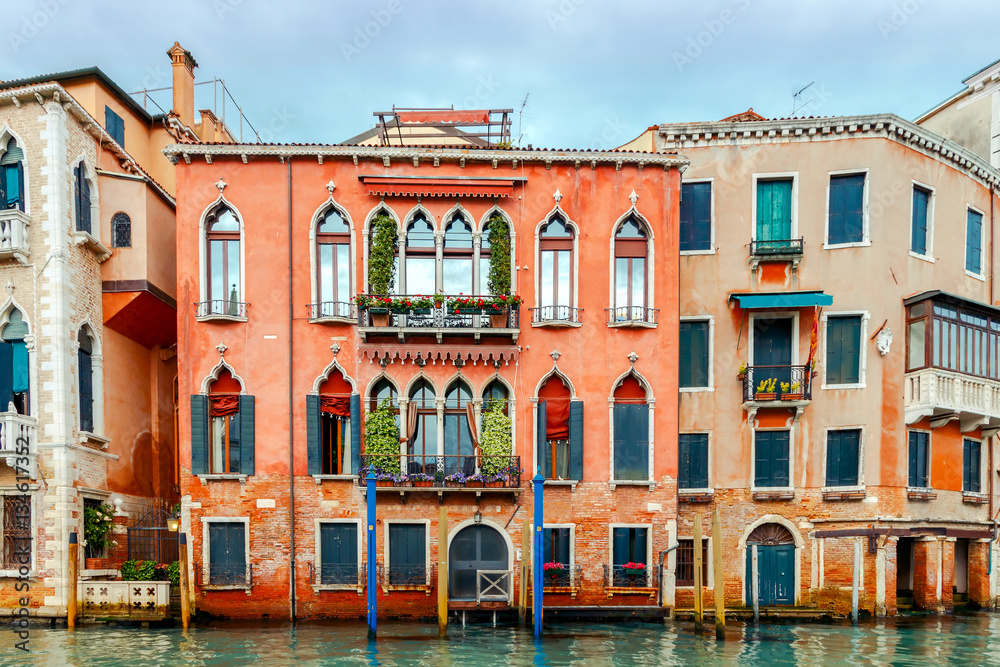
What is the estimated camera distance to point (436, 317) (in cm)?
1820

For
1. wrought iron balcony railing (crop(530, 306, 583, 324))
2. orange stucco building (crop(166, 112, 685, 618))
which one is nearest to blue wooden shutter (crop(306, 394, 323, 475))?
orange stucco building (crop(166, 112, 685, 618))

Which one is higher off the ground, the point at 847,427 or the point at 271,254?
the point at 271,254

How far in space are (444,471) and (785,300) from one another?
27.9 ft

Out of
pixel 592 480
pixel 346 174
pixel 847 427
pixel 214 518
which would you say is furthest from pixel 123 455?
pixel 847 427

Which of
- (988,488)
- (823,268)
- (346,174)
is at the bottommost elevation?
(988,488)

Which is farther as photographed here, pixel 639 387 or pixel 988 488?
pixel 988 488

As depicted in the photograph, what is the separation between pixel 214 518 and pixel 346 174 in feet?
25.3

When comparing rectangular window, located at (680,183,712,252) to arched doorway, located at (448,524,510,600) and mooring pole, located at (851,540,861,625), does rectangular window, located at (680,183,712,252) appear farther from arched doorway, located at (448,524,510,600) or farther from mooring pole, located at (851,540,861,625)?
arched doorway, located at (448,524,510,600)

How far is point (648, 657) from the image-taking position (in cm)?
1461

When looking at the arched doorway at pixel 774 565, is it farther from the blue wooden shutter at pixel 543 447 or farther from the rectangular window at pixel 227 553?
the rectangular window at pixel 227 553

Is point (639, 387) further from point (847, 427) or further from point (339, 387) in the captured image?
point (339, 387)

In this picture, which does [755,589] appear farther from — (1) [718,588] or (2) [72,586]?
(2) [72,586]

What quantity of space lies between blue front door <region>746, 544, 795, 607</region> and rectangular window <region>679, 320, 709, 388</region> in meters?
3.98

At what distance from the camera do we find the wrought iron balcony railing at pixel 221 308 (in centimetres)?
1814
